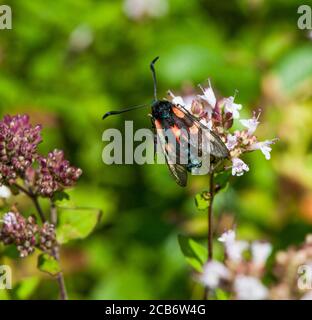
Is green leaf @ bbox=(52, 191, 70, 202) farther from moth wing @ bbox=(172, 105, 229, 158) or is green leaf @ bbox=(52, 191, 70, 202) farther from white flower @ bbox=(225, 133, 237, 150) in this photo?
white flower @ bbox=(225, 133, 237, 150)

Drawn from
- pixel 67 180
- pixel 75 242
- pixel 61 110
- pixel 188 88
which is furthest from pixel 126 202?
pixel 67 180

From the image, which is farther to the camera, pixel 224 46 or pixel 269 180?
pixel 224 46

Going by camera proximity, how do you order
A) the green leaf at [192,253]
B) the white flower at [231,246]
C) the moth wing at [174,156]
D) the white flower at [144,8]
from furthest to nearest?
the white flower at [144,8] → the green leaf at [192,253] → the moth wing at [174,156] → the white flower at [231,246]

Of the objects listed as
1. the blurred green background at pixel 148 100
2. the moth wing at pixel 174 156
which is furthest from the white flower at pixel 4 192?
the blurred green background at pixel 148 100

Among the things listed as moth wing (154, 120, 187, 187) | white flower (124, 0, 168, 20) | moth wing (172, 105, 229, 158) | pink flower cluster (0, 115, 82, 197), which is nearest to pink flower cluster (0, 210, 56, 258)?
pink flower cluster (0, 115, 82, 197)

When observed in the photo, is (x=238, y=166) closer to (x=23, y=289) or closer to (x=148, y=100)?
(x=23, y=289)

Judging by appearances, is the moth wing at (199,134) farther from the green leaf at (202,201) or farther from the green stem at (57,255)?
the green stem at (57,255)

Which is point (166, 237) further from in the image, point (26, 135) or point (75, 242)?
point (26, 135)
